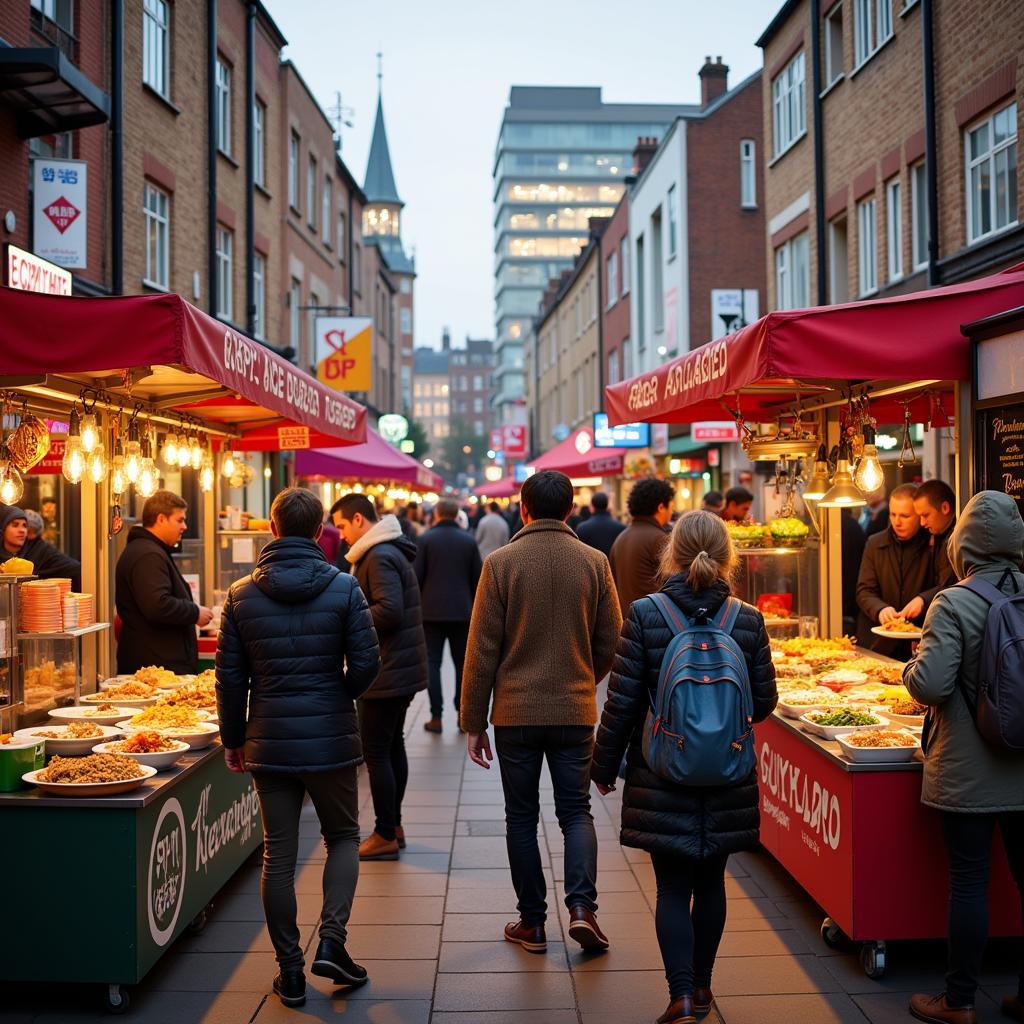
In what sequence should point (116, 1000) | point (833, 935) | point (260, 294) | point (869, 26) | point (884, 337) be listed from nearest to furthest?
point (116, 1000) → point (833, 935) → point (884, 337) → point (869, 26) → point (260, 294)

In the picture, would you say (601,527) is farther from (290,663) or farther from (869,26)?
(869,26)

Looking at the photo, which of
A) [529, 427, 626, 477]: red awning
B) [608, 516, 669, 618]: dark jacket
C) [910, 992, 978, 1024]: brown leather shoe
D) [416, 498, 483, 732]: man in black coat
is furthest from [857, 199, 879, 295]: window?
[910, 992, 978, 1024]: brown leather shoe

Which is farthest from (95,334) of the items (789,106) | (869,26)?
(789,106)

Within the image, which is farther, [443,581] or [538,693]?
[443,581]

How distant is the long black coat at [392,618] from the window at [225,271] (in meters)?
13.9

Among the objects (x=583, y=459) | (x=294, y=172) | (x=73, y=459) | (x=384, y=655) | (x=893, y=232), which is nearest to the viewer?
(x=73, y=459)

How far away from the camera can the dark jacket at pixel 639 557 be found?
8555mm

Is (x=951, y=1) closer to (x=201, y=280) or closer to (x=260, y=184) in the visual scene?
(x=201, y=280)

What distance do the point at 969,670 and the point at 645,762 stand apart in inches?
50.5

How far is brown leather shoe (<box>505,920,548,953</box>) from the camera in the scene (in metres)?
5.46

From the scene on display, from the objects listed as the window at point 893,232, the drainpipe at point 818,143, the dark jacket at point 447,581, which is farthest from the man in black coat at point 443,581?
the drainpipe at point 818,143

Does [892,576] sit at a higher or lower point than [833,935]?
higher

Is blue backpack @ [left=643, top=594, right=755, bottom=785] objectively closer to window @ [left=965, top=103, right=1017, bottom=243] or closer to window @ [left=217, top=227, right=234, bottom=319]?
window @ [left=965, top=103, right=1017, bottom=243]

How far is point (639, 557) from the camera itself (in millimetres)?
8578
